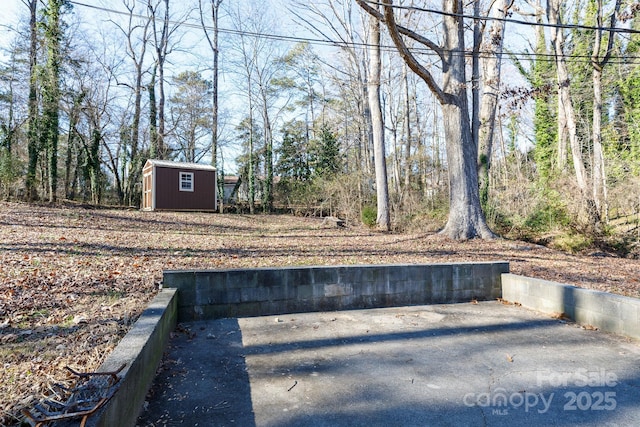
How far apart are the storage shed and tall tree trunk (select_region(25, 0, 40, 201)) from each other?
13.4 ft

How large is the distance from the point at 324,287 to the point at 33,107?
15.7 metres

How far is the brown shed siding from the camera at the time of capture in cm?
1606

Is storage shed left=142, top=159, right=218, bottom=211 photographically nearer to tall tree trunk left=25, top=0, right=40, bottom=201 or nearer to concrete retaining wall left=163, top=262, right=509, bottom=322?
tall tree trunk left=25, top=0, right=40, bottom=201

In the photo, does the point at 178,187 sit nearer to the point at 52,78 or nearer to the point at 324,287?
the point at 52,78

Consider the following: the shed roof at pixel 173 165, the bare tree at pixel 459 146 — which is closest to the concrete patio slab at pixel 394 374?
the bare tree at pixel 459 146

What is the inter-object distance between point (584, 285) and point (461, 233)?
358cm

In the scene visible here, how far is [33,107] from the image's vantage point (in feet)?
46.8

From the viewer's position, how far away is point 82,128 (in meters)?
18.0

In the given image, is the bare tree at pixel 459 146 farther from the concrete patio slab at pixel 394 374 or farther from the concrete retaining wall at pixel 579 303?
the concrete patio slab at pixel 394 374

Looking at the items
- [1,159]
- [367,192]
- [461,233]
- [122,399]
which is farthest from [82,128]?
[122,399]

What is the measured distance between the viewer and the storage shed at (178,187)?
16.0 m

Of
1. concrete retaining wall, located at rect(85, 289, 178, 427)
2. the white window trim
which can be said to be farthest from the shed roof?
concrete retaining wall, located at rect(85, 289, 178, 427)

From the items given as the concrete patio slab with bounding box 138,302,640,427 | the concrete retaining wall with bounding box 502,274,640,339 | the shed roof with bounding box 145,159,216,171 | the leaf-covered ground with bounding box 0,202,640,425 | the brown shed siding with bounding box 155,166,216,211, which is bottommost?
the concrete patio slab with bounding box 138,302,640,427

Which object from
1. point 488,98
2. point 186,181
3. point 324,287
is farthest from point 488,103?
point 186,181
